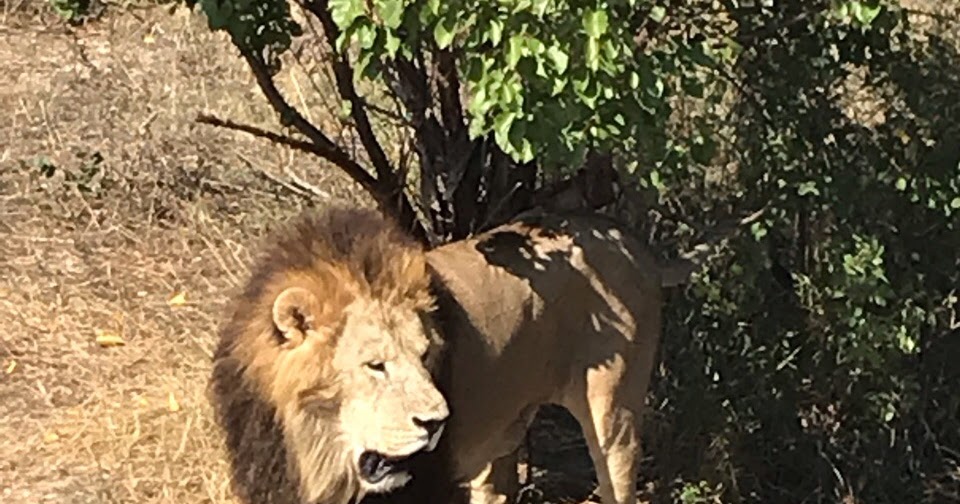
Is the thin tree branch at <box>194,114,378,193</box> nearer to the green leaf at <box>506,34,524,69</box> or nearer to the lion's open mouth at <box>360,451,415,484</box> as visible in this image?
the lion's open mouth at <box>360,451,415,484</box>

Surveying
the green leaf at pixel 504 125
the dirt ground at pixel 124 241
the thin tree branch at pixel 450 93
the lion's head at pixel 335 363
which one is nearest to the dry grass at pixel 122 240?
the dirt ground at pixel 124 241

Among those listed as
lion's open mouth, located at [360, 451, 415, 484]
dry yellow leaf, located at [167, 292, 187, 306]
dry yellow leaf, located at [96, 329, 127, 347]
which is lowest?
lion's open mouth, located at [360, 451, 415, 484]

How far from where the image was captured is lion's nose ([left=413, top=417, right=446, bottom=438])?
411 centimetres

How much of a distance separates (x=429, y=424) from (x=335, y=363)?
285 millimetres

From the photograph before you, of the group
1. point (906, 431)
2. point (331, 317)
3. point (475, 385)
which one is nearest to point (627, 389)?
point (475, 385)

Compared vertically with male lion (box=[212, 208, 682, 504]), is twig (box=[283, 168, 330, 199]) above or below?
above

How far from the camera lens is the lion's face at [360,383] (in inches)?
163

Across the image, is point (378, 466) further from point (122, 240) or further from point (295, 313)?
point (122, 240)

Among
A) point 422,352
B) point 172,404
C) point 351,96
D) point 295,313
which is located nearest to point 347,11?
point 295,313

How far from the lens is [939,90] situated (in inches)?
235

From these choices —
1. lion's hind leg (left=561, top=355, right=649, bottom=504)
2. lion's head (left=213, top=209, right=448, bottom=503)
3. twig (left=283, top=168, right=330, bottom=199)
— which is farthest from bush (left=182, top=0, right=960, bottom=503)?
lion's hind leg (left=561, top=355, right=649, bottom=504)

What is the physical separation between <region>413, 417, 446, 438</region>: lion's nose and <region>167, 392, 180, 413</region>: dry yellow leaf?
2387 millimetres

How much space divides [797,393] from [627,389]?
4.65ft

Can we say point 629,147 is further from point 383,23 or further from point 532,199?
point 383,23
